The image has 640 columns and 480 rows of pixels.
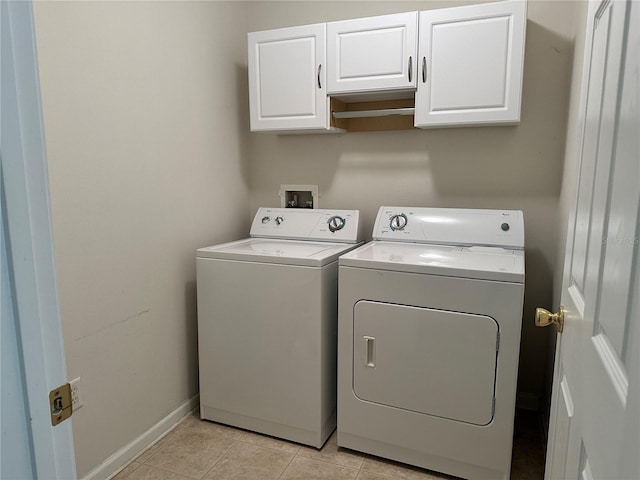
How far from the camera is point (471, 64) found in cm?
196

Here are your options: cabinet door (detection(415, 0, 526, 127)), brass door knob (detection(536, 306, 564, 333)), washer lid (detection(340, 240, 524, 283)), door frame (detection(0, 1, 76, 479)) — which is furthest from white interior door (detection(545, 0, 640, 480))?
cabinet door (detection(415, 0, 526, 127))

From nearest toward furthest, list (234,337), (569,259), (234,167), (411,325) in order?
(569,259)
(411,325)
(234,337)
(234,167)

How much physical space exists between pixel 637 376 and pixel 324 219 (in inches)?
76.2

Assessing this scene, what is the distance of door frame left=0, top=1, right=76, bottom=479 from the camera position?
550 mm

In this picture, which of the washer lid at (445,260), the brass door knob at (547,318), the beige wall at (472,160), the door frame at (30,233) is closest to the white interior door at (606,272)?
the brass door knob at (547,318)

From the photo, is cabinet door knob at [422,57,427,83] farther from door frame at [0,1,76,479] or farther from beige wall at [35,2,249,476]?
door frame at [0,1,76,479]

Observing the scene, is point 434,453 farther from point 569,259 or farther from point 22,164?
point 22,164

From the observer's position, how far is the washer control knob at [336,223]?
2.34 metres

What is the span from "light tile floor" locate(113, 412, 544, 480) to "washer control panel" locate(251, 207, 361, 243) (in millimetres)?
1032

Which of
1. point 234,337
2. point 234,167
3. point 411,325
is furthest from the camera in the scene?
point 234,167

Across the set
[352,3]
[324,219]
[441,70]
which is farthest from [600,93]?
[352,3]

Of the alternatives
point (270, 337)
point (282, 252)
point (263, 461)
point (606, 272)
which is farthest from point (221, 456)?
point (606, 272)

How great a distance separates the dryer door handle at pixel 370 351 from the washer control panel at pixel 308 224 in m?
0.62

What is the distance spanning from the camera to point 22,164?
0.57 metres
